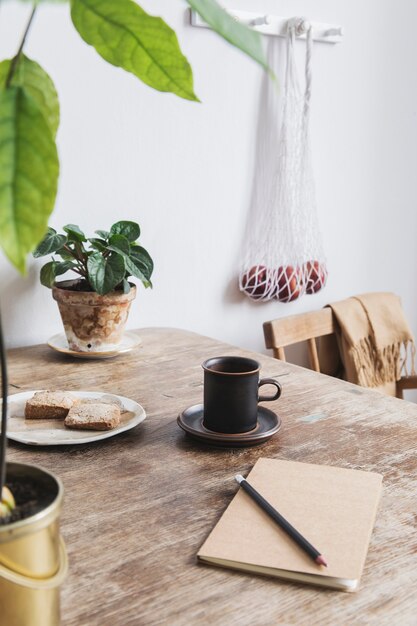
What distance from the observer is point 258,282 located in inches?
69.7

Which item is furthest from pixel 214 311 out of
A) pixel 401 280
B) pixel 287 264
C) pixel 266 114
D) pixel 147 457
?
pixel 147 457

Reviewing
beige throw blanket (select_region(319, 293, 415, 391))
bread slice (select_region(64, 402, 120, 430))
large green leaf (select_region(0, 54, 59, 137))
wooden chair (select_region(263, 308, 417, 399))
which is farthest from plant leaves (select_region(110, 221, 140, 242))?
large green leaf (select_region(0, 54, 59, 137))

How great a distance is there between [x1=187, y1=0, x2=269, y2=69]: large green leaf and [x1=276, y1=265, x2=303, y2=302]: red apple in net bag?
140cm

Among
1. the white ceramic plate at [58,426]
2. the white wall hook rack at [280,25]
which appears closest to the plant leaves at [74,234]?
the white ceramic plate at [58,426]

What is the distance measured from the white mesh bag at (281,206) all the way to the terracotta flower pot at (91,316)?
0.50m

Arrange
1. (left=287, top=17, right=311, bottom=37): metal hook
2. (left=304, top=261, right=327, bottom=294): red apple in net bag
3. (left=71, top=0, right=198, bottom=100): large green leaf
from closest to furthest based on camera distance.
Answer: (left=71, top=0, right=198, bottom=100): large green leaf, (left=287, top=17, right=311, bottom=37): metal hook, (left=304, top=261, right=327, bottom=294): red apple in net bag

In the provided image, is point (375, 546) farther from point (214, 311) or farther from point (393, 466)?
point (214, 311)

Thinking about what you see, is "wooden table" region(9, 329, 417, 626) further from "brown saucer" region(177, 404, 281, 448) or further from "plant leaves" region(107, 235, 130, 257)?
"plant leaves" region(107, 235, 130, 257)

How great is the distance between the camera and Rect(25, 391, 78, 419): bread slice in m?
1.01

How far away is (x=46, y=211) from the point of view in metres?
0.40

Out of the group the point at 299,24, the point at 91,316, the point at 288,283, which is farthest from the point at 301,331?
the point at 299,24

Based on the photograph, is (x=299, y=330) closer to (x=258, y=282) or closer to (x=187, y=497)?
(x=258, y=282)

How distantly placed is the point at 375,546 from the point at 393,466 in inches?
8.0

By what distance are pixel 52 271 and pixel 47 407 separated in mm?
398
